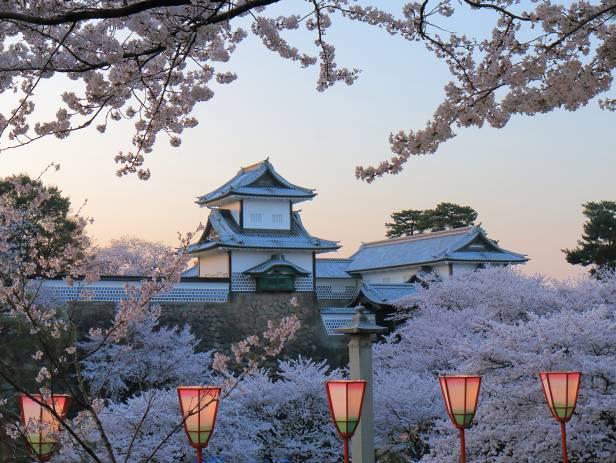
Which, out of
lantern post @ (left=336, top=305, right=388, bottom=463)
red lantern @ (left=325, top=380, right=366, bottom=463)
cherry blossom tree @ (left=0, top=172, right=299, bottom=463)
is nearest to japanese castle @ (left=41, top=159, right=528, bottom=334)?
cherry blossom tree @ (left=0, top=172, right=299, bottom=463)

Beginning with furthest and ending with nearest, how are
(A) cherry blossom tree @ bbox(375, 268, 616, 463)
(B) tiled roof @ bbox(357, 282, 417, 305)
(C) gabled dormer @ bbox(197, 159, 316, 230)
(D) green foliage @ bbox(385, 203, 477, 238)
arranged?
(D) green foliage @ bbox(385, 203, 477, 238)
(B) tiled roof @ bbox(357, 282, 417, 305)
(C) gabled dormer @ bbox(197, 159, 316, 230)
(A) cherry blossom tree @ bbox(375, 268, 616, 463)

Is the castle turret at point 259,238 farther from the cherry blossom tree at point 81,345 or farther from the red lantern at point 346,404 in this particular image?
the red lantern at point 346,404

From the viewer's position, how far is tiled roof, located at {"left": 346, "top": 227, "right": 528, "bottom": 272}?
26828 millimetres

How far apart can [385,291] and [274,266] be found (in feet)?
12.9

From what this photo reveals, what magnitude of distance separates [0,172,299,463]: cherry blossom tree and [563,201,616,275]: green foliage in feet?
51.7

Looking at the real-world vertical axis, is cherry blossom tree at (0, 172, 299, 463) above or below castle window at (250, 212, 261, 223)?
below

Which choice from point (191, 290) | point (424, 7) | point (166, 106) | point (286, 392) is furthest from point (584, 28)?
point (191, 290)

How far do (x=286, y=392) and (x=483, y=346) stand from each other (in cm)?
363

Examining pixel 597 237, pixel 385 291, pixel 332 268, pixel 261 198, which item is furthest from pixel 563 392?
pixel 597 237

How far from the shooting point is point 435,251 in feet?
89.9

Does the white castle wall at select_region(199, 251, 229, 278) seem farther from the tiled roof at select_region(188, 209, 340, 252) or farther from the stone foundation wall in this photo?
the stone foundation wall

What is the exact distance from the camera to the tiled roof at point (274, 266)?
22.1 meters

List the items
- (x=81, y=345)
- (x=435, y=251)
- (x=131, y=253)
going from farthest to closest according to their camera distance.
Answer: (x=131, y=253)
(x=435, y=251)
(x=81, y=345)

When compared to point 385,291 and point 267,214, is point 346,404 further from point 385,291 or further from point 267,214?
point 385,291
